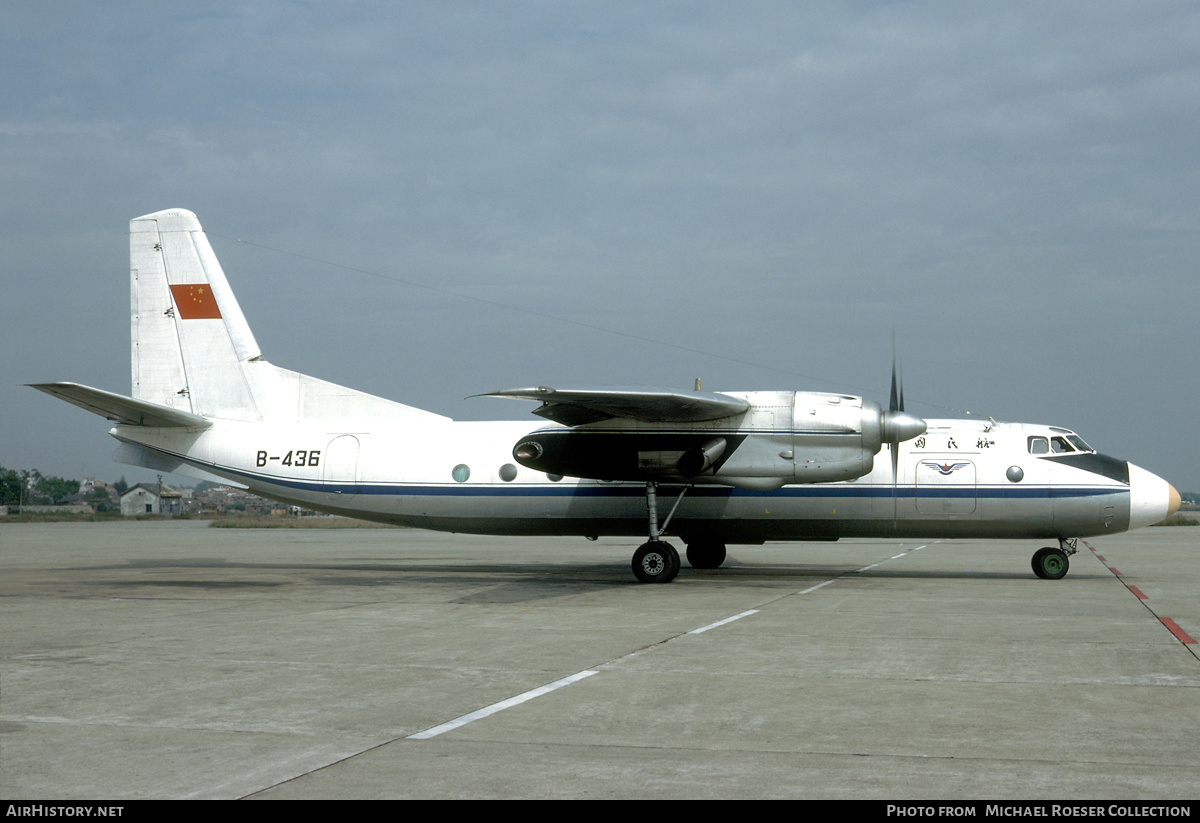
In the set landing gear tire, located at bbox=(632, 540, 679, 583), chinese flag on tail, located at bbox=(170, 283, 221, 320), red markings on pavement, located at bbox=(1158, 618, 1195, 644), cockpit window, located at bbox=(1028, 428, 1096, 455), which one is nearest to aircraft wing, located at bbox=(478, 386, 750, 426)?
landing gear tire, located at bbox=(632, 540, 679, 583)

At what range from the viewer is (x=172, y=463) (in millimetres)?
21594

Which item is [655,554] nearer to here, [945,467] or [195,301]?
[945,467]

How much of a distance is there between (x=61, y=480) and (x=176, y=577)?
198m

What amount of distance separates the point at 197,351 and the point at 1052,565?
60.3ft

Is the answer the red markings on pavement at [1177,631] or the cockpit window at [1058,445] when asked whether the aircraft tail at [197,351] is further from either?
the red markings on pavement at [1177,631]

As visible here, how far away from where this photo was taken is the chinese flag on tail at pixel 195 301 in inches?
865

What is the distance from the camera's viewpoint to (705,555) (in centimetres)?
2270

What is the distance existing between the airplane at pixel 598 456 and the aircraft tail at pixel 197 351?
4cm

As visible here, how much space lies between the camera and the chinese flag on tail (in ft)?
72.1

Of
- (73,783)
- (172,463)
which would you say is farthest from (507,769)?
(172,463)

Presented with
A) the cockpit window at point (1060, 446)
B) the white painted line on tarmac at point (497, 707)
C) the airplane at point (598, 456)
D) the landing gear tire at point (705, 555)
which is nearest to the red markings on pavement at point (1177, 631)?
the airplane at point (598, 456)

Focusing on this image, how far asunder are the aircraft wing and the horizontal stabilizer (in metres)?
7.95

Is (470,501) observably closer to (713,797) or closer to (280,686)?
(280,686)

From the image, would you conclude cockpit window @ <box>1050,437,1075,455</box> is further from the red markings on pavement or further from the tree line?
the tree line
